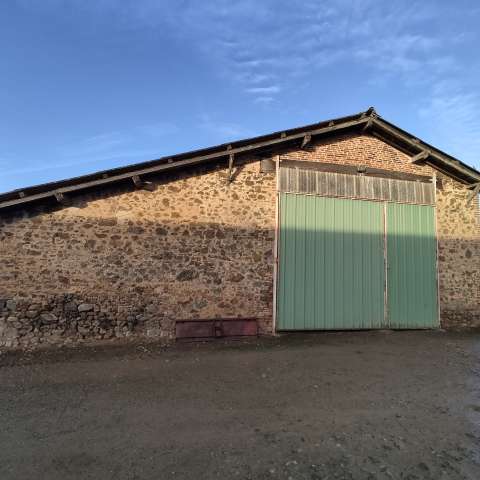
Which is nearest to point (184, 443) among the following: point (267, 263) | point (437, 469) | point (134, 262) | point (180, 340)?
point (437, 469)

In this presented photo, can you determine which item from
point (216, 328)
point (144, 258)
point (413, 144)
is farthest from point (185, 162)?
point (413, 144)

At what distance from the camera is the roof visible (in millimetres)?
7902

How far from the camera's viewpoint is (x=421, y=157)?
35.0ft

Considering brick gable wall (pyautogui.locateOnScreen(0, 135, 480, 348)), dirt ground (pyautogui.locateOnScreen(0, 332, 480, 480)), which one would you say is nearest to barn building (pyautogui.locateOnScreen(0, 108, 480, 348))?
brick gable wall (pyautogui.locateOnScreen(0, 135, 480, 348))

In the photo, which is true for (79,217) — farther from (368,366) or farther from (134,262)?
(368,366)

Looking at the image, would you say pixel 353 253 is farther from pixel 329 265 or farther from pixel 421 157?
pixel 421 157

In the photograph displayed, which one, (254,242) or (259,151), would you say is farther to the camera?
(259,151)

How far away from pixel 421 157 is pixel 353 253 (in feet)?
11.9

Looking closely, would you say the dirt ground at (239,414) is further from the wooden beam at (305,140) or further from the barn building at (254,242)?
the wooden beam at (305,140)

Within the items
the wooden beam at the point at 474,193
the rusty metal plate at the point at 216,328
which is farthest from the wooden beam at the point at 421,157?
the rusty metal plate at the point at 216,328

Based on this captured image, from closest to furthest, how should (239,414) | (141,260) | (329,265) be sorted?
(239,414) < (141,260) < (329,265)

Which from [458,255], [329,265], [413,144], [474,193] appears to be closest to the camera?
[329,265]

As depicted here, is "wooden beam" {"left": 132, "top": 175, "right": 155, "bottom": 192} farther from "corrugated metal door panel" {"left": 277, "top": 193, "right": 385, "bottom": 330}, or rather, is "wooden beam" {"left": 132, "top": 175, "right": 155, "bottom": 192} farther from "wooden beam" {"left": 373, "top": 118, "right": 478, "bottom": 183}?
"wooden beam" {"left": 373, "top": 118, "right": 478, "bottom": 183}

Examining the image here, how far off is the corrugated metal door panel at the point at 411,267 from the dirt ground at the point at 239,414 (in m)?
2.39
